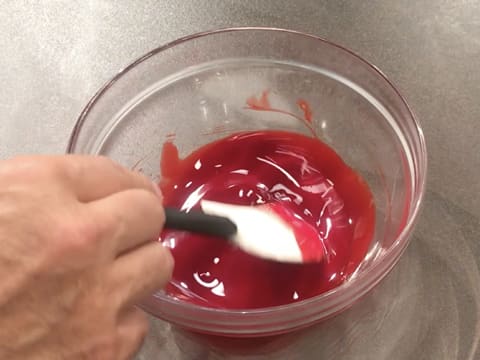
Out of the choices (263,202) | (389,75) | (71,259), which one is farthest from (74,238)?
(389,75)

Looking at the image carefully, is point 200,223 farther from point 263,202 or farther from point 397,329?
point 397,329

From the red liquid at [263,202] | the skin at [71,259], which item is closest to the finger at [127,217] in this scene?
the skin at [71,259]

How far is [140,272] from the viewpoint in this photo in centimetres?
59

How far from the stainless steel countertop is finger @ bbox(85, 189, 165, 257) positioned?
0.86 ft

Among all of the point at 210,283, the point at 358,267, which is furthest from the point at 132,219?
the point at 358,267

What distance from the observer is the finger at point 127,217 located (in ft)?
1.87

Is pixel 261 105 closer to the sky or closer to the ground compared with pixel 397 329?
closer to the sky

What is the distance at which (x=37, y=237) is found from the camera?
1.75 feet

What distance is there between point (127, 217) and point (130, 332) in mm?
114

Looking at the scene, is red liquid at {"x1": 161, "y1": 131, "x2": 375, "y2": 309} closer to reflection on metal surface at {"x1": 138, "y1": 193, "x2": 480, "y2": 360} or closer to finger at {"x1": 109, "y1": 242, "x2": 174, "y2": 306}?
reflection on metal surface at {"x1": 138, "y1": 193, "x2": 480, "y2": 360}

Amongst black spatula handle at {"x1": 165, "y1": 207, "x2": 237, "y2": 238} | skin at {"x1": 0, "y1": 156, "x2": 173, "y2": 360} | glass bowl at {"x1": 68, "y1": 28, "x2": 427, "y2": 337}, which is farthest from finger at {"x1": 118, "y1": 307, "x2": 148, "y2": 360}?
glass bowl at {"x1": 68, "y1": 28, "x2": 427, "y2": 337}

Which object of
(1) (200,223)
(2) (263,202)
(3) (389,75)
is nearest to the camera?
(1) (200,223)

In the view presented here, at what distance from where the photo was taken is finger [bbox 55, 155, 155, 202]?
1.88ft

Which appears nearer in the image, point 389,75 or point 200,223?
point 200,223
